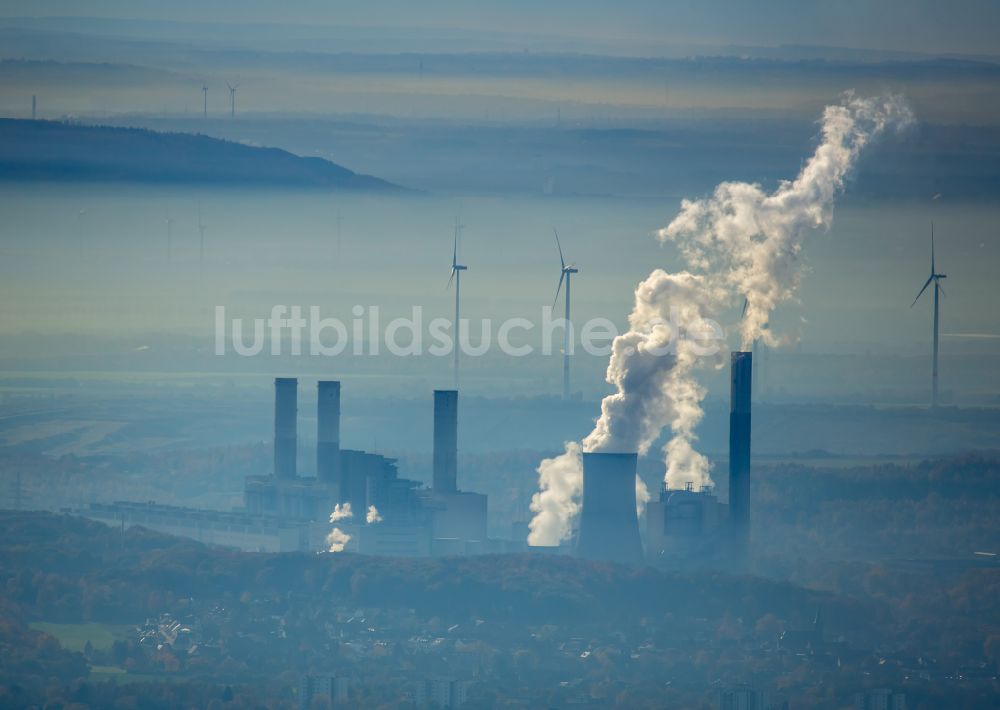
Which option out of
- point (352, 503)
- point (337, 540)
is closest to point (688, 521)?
point (352, 503)

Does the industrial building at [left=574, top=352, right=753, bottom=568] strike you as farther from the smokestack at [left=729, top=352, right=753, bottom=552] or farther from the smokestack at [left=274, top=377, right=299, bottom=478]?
the smokestack at [left=274, top=377, right=299, bottom=478]

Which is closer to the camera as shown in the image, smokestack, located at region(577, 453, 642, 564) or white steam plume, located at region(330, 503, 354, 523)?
smokestack, located at region(577, 453, 642, 564)

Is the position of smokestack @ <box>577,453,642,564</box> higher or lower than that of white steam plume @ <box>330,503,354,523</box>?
higher

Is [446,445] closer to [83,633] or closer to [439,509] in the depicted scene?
[439,509]

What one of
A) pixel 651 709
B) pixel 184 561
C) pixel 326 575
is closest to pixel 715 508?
pixel 651 709

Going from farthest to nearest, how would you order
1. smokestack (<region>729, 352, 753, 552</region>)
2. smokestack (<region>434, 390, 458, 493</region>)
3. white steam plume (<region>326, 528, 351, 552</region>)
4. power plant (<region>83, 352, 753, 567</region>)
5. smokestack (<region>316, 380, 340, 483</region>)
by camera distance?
smokestack (<region>316, 380, 340, 483</region>), white steam plume (<region>326, 528, 351, 552</region>), smokestack (<region>434, 390, 458, 493</region>), smokestack (<region>729, 352, 753, 552</region>), power plant (<region>83, 352, 753, 567</region>)

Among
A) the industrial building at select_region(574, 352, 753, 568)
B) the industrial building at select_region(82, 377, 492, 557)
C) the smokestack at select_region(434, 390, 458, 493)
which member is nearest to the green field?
the industrial building at select_region(82, 377, 492, 557)

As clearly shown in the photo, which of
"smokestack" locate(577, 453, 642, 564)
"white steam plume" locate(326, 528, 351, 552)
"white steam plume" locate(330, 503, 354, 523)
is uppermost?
"smokestack" locate(577, 453, 642, 564)
